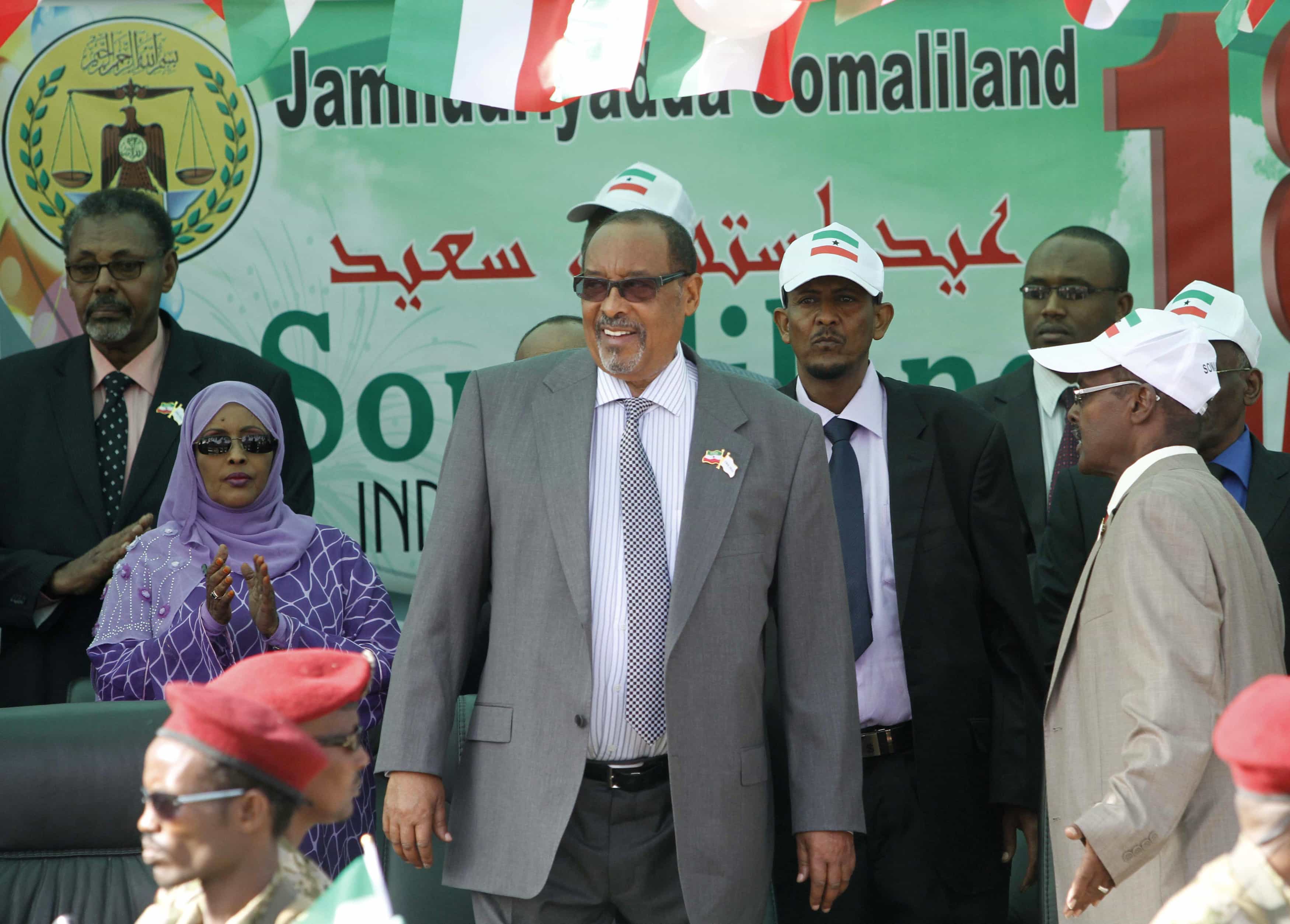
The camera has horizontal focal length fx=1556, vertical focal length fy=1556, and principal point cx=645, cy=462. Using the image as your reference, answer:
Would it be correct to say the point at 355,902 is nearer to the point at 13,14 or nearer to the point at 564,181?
the point at 13,14

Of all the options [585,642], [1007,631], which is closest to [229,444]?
[585,642]

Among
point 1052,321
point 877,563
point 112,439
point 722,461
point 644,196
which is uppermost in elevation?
point 644,196

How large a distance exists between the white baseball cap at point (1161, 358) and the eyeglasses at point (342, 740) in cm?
174

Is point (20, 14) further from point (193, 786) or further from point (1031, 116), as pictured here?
point (1031, 116)

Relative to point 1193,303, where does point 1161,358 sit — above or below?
below

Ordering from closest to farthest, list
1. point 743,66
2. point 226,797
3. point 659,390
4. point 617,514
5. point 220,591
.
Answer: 1. point 226,797
2. point 617,514
3. point 659,390
4. point 220,591
5. point 743,66

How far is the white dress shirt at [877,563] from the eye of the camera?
3797mm

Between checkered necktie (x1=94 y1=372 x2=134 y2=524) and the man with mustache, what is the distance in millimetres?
2665

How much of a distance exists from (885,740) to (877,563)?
1.45 feet

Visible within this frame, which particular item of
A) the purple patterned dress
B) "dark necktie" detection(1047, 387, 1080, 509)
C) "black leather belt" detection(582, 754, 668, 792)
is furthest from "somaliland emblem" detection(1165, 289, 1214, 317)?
the purple patterned dress

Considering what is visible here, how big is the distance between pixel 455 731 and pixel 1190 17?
10.9 ft

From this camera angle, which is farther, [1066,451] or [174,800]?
[1066,451]

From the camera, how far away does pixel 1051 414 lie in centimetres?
483

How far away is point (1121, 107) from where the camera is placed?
5.12m
